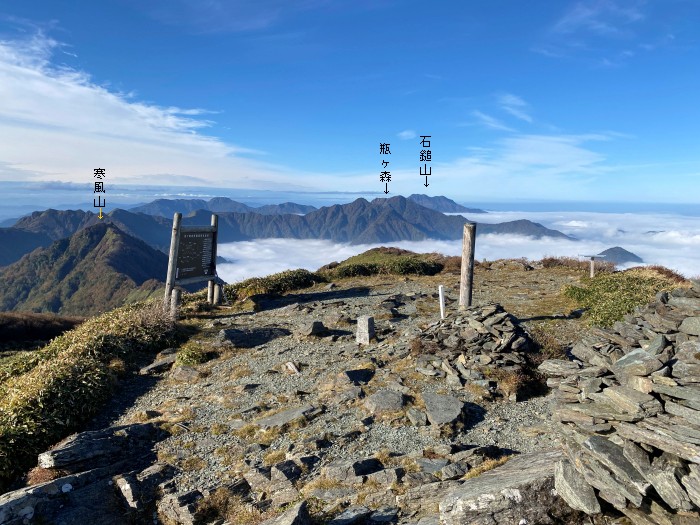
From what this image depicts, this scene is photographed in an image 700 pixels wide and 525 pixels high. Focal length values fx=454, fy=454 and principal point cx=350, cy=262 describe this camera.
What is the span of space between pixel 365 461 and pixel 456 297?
1644 cm

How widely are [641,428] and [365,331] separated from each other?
37.7 feet

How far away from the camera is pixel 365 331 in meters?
17.1

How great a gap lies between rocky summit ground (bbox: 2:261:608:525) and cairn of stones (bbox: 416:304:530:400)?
5cm

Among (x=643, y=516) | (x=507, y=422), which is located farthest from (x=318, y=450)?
(x=643, y=516)

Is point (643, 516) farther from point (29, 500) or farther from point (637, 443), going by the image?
point (29, 500)

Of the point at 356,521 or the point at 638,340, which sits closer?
the point at 356,521

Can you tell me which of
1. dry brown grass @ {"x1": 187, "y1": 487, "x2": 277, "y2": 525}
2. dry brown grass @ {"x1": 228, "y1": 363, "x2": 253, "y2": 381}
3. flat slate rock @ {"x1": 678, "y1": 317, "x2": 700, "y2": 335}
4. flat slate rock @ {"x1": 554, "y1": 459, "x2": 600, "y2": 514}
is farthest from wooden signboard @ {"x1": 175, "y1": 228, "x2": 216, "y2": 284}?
flat slate rock @ {"x1": 678, "y1": 317, "x2": 700, "y2": 335}

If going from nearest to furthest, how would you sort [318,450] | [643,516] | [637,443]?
[643,516], [637,443], [318,450]

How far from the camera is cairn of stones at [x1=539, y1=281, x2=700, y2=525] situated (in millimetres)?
5633

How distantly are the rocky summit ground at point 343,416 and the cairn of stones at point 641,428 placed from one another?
741 mm

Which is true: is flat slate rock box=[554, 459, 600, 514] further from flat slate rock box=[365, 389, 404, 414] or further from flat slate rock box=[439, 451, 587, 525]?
flat slate rock box=[365, 389, 404, 414]

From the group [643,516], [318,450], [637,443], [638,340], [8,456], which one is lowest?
[8,456]

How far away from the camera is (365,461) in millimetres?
9055

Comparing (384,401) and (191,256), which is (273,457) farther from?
(191,256)
